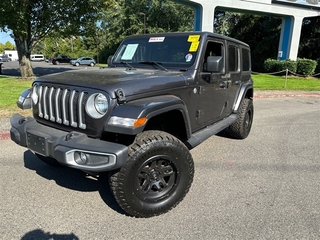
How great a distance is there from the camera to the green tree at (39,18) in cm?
1138

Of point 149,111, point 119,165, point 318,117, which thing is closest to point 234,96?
point 149,111

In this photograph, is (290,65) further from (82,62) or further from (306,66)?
(82,62)

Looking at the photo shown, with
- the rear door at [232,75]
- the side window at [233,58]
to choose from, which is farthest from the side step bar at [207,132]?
the side window at [233,58]

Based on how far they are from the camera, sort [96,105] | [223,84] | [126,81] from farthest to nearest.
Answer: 1. [223,84]
2. [126,81]
3. [96,105]

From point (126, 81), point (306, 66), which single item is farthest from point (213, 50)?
point (306, 66)

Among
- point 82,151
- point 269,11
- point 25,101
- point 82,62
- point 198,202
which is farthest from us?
point 82,62

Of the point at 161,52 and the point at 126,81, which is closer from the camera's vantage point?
the point at 126,81

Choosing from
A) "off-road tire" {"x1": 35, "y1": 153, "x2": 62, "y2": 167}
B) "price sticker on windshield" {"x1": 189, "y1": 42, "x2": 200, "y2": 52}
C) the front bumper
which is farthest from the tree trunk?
the front bumper

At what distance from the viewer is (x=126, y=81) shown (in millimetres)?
2633

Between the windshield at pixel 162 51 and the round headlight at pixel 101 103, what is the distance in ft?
4.38

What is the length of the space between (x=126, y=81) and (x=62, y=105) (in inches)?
27.2

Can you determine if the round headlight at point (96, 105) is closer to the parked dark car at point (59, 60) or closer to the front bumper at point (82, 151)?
the front bumper at point (82, 151)

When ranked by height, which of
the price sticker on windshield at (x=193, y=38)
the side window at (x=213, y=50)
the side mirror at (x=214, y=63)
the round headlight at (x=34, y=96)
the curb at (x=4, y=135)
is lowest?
the curb at (x=4, y=135)

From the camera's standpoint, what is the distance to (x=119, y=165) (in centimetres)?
228
